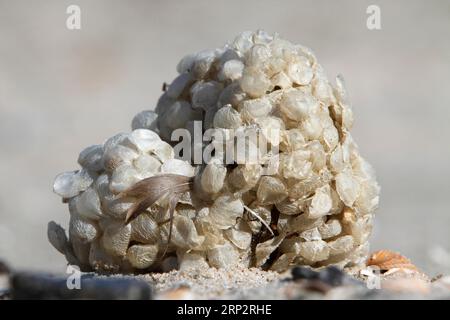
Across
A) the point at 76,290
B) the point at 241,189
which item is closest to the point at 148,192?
the point at 241,189

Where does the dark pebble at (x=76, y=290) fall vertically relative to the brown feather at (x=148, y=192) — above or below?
below

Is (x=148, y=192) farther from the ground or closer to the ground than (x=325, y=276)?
farther from the ground

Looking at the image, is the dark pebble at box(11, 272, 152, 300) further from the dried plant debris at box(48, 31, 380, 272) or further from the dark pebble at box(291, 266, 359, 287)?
the dried plant debris at box(48, 31, 380, 272)

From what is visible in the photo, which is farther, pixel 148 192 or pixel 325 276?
pixel 148 192

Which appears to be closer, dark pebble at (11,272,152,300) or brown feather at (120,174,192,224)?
dark pebble at (11,272,152,300)

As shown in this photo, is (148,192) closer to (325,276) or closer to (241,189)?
(241,189)

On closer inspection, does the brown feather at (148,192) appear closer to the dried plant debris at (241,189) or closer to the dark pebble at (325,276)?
the dried plant debris at (241,189)

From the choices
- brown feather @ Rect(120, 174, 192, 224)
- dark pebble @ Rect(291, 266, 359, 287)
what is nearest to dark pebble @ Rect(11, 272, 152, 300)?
dark pebble @ Rect(291, 266, 359, 287)

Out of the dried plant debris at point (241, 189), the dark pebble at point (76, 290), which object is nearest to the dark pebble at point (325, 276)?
the dark pebble at point (76, 290)
